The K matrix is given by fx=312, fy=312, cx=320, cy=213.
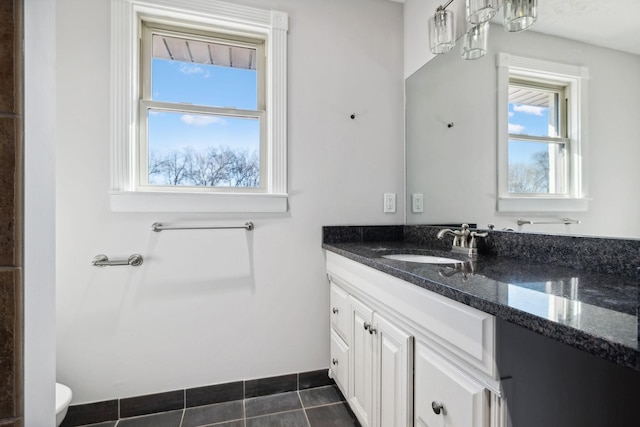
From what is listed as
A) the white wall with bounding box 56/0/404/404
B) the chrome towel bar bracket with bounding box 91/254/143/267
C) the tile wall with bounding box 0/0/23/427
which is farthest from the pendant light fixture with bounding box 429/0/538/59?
the chrome towel bar bracket with bounding box 91/254/143/267

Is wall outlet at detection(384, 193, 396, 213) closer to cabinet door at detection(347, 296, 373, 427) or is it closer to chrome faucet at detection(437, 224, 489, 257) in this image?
chrome faucet at detection(437, 224, 489, 257)

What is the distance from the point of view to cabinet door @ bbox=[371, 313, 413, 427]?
973 millimetres

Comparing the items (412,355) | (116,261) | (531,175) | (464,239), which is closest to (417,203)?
(464,239)

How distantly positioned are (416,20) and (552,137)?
1.16 m

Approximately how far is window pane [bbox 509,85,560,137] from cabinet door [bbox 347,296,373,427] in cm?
94

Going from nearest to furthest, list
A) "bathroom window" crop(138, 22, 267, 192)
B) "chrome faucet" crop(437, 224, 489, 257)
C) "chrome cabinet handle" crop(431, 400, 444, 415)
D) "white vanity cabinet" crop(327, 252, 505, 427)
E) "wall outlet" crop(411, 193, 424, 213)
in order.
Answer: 1. "white vanity cabinet" crop(327, 252, 505, 427)
2. "chrome cabinet handle" crop(431, 400, 444, 415)
3. "chrome faucet" crop(437, 224, 489, 257)
4. "bathroom window" crop(138, 22, 267, 192)
5. "wall outlet" crop(411, 193, 424, 213)

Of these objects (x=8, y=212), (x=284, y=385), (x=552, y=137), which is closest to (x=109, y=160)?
(x=8, y=212)

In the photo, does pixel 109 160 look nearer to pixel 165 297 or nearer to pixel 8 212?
pixel 165 297

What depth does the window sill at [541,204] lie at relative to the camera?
40.6 inches

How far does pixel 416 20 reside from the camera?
6.03ft

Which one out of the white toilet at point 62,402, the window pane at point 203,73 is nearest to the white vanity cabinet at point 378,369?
the white toilet at point 62,402

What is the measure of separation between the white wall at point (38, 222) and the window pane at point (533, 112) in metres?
1.38

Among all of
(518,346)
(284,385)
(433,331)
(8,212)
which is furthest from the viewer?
(284,385)

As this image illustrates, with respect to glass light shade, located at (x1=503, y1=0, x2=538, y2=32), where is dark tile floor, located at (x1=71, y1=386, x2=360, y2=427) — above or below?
below
